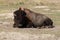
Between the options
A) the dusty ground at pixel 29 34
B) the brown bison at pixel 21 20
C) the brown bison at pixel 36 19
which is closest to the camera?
the dusty ground at pixel 29 34

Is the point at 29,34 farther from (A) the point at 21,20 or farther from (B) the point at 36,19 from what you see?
(B) the point at 36,19

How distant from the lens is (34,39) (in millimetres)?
11484

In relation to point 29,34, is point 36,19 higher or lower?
higher

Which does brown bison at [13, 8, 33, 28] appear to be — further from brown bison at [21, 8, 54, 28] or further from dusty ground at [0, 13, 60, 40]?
dusty ground at [0, 13, 60, 40]

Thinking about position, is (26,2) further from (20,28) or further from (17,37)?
(17,37)

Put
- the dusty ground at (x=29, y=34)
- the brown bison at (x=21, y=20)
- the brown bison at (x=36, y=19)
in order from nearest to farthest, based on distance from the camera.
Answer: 1. the dusty ground at (x=29, y=34)
2. the brown bison at (x=21, y=20)
3. the brown bison at (x=36, y=19)

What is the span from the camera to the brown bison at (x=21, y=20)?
1414 centimetres

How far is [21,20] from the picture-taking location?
14188 millimetres

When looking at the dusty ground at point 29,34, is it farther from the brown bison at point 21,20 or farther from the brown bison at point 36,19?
the brown bison at point 36,19

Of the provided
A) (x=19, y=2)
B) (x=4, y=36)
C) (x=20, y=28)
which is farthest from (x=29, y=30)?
(x=19, y=2)

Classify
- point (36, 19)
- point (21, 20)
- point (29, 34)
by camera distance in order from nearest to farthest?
point (29, 34)
point (21, 20)
point (36, 19)

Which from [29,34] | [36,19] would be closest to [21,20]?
[36,19]

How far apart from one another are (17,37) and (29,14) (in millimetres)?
2775

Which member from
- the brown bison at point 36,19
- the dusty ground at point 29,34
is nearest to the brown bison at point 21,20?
the brown bison at point 36,19
